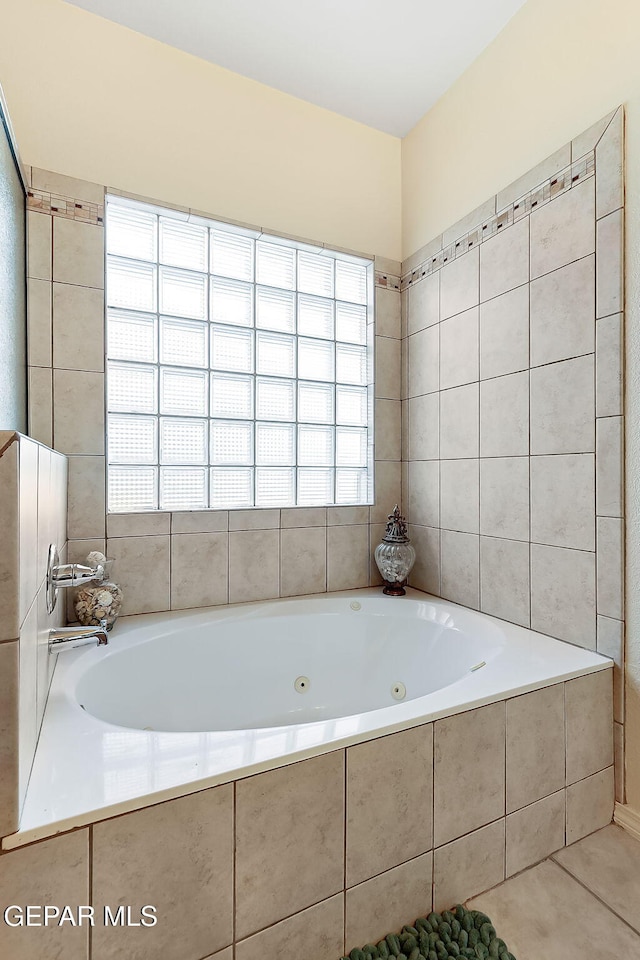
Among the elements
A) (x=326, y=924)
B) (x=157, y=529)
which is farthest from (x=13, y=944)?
(x=157, y=529)

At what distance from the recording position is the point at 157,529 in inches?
72.9

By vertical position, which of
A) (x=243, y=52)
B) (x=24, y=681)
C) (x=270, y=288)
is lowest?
(x=24, y=681)

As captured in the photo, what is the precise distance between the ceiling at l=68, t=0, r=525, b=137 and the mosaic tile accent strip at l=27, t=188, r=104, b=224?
69cm

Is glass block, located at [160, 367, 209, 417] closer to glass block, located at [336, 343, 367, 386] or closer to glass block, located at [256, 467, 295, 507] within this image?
glass block, located at [256, 467, 295, 507]

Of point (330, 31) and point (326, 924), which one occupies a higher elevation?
point (330, 31)

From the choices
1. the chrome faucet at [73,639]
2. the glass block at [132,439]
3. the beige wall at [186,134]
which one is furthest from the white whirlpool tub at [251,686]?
the beige wall at [186,134]

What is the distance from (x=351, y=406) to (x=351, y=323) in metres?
0.41

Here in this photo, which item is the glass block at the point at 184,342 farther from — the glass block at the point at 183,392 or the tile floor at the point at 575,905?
the tile floor at the point at 575,905

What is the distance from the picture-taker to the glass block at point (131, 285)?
6.06 feet

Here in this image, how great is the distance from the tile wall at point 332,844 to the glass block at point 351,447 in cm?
132

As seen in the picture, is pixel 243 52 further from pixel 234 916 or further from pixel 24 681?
pixel 234 916

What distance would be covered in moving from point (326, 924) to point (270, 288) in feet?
6.98

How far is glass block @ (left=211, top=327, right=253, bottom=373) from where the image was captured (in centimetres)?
203

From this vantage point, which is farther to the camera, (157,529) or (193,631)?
Result: (157,529)
